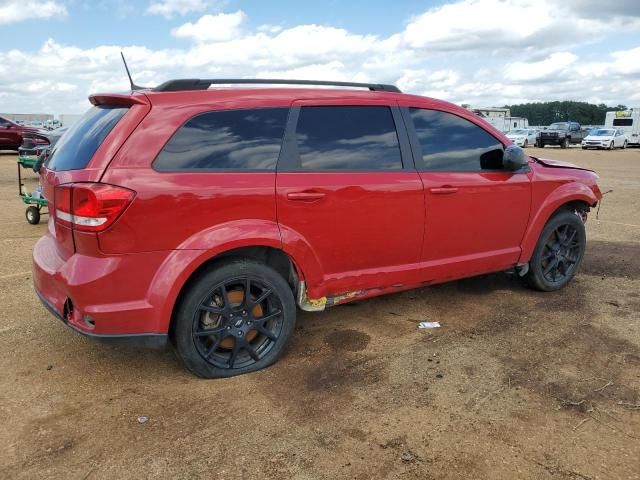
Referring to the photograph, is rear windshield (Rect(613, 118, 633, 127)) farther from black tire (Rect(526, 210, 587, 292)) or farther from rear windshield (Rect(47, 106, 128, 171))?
rear windshield (Rect(47, 106, 128, 171))

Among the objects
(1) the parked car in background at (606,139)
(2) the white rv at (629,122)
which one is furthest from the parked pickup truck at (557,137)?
(2) the white rv at (629,122)

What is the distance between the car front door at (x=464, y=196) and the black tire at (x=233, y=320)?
1279 millimetres

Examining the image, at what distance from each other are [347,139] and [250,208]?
896mm

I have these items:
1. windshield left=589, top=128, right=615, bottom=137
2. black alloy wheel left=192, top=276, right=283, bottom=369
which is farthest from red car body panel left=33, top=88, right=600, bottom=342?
windshield left=589, top=128, right=615, bottom=137

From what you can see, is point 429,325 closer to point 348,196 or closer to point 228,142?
point 348,196

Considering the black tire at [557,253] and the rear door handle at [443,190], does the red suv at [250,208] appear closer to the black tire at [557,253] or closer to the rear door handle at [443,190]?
the rear door handle at [443,190]

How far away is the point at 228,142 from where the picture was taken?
325 centimetres

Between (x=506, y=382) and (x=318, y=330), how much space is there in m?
1.45

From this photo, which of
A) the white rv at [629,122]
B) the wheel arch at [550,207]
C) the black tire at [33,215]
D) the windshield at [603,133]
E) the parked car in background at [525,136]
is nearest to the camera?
the wheel arch at [550,207]

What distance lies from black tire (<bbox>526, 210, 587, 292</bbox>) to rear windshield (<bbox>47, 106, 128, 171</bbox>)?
12.1 ft

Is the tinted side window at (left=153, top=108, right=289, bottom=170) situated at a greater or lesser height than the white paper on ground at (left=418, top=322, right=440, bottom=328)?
greater

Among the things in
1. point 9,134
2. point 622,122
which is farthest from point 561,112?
point 9,134

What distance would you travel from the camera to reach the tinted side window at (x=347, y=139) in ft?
11.5

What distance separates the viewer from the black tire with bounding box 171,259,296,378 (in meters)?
3.17
